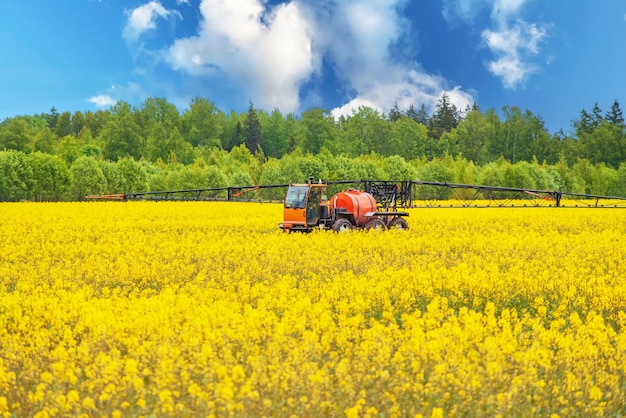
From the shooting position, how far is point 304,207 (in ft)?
74.4

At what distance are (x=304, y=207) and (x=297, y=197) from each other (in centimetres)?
62

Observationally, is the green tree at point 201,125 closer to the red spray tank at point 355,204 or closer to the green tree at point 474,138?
the green tree at point 474,138

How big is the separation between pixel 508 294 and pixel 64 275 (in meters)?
9.25

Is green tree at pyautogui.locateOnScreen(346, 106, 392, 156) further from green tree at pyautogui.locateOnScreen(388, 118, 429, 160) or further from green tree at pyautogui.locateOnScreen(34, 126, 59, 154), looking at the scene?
green tree at pyautogui.locateOnScreen(34, 126, 59, 154)

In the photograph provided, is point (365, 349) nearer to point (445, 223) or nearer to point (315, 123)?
point (445, 223)

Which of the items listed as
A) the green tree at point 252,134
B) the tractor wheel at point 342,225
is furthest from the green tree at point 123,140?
the tractor wheel at point 342,225

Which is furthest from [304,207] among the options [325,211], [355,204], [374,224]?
[374,224]

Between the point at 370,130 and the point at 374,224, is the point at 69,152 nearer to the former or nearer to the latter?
the point at 370,130

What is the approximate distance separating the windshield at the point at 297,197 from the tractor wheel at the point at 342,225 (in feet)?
4.44

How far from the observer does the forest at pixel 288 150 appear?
63.0m

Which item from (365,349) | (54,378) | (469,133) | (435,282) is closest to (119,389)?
(54,378)

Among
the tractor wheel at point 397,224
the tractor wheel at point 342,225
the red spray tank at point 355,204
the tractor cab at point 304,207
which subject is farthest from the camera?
the tractor wheel at point 397,224

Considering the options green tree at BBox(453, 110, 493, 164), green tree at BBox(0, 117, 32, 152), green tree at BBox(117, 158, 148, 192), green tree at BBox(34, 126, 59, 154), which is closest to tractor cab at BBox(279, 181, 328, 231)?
green tree at BBox(117, 158, 148, 192)

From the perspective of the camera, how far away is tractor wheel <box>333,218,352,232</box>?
22469mm
